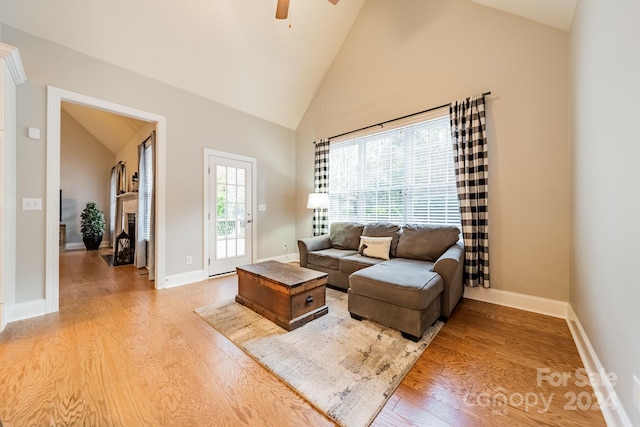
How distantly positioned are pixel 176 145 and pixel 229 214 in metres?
1.29

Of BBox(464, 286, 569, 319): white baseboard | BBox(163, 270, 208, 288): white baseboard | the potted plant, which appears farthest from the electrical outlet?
the potted plant

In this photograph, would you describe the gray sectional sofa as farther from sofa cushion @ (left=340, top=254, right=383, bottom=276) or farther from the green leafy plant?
the green leafy plant

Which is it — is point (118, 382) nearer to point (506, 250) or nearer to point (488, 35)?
point (506, 250)

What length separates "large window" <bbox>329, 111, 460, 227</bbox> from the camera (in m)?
3.12

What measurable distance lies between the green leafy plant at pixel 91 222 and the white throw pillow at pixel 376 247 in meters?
7.18

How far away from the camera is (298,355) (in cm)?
174

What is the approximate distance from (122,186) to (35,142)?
13.3ft

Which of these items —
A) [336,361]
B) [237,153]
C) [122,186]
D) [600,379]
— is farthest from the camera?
[122,186]

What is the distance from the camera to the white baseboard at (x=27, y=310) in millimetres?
2264

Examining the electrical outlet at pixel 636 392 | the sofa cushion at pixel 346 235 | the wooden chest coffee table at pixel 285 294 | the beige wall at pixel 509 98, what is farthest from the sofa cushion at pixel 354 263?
the electrical outlet at pixel 636 392

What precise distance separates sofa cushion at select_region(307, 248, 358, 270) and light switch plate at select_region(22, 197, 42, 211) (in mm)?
2987

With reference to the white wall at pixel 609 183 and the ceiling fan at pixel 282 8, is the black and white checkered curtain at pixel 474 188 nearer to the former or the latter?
the white wall at pixel 609 183

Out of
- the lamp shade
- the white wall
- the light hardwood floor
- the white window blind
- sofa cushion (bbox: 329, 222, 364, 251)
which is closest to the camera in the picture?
the white wall

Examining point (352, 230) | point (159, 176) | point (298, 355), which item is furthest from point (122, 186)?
point (298, 355)
